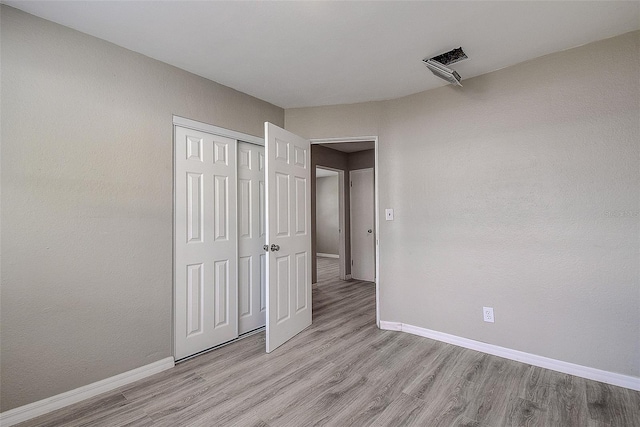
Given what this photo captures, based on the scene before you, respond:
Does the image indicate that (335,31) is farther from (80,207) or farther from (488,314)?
(488,314)

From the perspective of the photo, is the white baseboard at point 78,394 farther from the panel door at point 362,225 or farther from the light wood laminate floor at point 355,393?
the panel door at point 362,225

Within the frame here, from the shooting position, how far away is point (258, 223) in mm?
3092

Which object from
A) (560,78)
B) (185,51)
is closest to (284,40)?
(185,51)

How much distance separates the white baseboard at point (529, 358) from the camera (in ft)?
6.50

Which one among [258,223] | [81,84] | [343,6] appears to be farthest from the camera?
[258,223]

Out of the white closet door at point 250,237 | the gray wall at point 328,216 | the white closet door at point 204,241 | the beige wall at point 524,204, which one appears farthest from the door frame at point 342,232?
the white closet door at point 204,241

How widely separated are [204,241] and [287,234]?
0.77m

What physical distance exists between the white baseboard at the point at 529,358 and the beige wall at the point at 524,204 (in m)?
0.05

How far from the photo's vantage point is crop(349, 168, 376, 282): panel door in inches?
209

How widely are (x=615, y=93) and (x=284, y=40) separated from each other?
7.72 feet

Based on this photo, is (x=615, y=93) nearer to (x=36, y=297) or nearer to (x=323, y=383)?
(x=323, y=383)

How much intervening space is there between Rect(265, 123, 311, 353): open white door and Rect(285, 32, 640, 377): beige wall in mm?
742

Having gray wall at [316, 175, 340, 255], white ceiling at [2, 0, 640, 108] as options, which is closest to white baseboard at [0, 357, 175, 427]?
white ceiling at [2, 0, 640, 108]

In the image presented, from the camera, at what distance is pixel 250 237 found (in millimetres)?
3006
